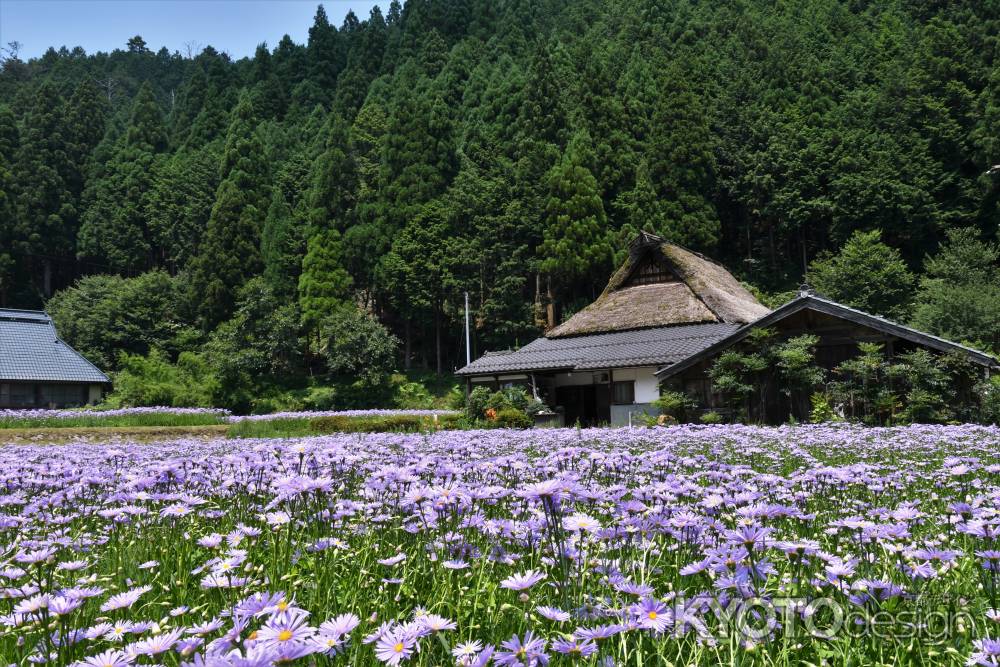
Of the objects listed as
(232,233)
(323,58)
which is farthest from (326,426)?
(323,58)

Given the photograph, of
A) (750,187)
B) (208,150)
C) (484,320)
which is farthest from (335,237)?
(750,187)

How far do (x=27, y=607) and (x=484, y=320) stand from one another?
33.8 meters

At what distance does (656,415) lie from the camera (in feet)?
55.3

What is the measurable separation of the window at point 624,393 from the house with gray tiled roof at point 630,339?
3 cm

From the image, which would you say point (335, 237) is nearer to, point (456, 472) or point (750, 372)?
point (750, 372)

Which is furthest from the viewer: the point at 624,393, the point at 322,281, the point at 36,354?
the point at 322,281

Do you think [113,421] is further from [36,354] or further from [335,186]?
[335,186]

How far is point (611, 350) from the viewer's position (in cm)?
2009

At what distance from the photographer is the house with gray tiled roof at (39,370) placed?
26.9 meters

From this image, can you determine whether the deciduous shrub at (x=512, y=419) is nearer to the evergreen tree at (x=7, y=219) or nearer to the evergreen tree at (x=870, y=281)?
the evergreen tree at (x=870, y=281)

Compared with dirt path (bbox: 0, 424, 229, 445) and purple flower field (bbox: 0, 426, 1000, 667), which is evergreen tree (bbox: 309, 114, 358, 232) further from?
purple flower field (bbox: 0, 426, 1000, 667)

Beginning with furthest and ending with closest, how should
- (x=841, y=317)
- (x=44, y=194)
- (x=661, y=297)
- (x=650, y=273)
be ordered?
1. (x=44, y=194)
2. (x=650, y=273)
3. (x=661, y=297)
4. (x=841, y=317)

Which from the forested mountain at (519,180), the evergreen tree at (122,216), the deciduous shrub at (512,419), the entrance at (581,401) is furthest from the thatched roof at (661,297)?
the evergreen tree at (122,216)

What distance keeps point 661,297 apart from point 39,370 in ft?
82.8
